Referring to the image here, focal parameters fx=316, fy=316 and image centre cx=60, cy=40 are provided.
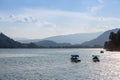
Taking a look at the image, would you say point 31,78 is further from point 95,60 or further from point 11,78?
point 95,60

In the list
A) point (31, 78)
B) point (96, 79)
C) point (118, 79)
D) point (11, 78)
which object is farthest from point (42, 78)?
point (118, 79)

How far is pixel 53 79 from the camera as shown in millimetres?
85125

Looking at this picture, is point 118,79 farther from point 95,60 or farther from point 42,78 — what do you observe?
point 95,60

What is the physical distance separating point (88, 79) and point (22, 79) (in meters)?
17.7

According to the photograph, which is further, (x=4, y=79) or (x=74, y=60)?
(x=74, y=60)

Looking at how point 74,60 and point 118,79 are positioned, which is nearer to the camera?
point 118,79

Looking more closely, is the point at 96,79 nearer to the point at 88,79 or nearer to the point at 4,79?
the point at 88,79

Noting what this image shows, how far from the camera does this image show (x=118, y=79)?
276 ft

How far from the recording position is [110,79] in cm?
8475

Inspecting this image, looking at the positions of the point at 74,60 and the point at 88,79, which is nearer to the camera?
the point at 88,79

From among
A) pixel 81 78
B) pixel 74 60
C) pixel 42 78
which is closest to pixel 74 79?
pixel 81 78

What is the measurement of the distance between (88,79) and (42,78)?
1279 centimetres

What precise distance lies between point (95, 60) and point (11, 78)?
95834 mm

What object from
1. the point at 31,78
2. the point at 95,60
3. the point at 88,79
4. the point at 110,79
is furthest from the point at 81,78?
the point at 95,60
